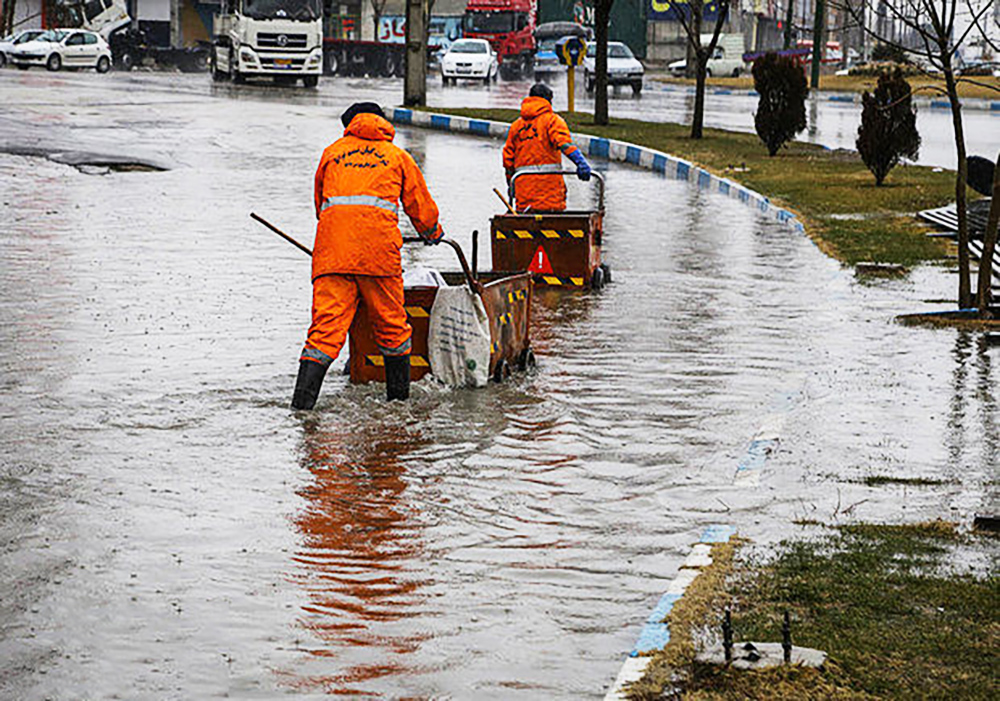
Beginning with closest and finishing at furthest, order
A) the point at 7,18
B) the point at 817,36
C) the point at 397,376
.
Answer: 1. the point at 397,376
2. the point at 817,36
3. the point at 7,18

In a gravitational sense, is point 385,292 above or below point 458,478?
above

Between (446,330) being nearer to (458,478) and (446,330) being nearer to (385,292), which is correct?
(385,292)

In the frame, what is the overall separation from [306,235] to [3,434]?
332 inches

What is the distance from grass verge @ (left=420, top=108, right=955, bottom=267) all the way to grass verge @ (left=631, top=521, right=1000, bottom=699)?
30.5ft

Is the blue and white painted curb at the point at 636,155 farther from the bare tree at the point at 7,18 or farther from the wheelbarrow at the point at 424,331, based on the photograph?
the bare tree at the point at 7,18

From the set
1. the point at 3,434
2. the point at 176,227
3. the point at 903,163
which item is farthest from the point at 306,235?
the point at 903,163

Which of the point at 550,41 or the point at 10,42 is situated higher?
the point at 550,41

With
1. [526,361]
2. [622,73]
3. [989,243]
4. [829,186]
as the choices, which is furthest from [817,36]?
[526,361]

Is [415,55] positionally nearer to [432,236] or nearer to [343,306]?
[432,236]

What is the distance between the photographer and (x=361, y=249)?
873 centimetres

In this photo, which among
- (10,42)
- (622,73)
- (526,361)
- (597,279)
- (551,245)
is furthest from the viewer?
(622,73)

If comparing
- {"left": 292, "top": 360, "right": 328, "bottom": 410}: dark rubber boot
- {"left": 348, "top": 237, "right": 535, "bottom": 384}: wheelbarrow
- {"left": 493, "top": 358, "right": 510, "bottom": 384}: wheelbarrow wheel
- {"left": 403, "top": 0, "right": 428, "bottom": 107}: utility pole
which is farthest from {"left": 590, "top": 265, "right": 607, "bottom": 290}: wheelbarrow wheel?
{"left": 403, "top": 0, "right": 428, "bottom": 107}: utility pole

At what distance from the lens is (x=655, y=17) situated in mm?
87938

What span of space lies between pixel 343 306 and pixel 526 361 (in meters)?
1.73
